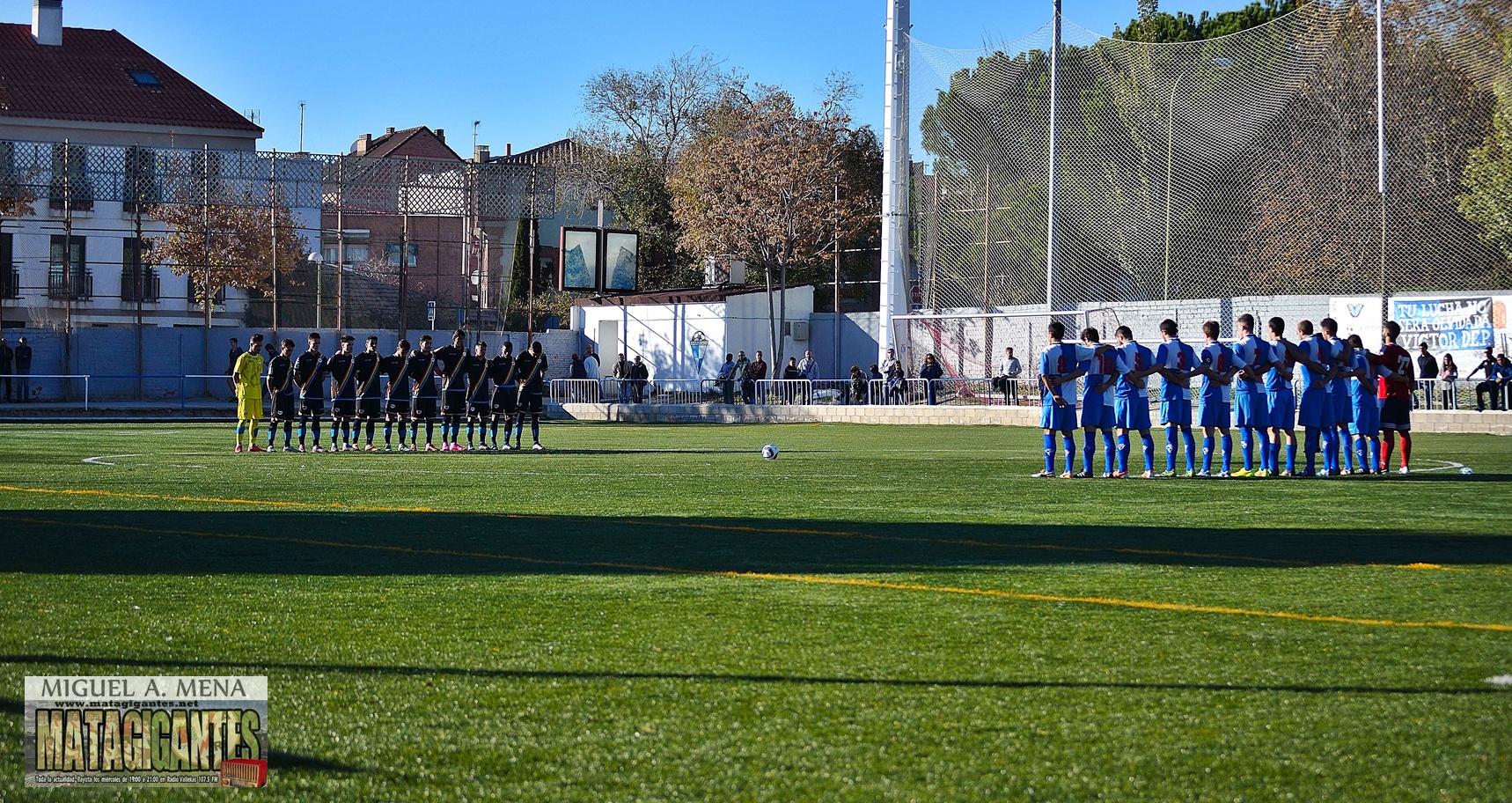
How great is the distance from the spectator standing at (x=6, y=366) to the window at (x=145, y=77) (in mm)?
27395

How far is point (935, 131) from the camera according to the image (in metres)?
37.4

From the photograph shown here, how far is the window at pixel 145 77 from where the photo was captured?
2484 inches

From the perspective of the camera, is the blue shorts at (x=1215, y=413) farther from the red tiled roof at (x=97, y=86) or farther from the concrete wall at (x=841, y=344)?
the red tiled roof at (x=97, y=86)

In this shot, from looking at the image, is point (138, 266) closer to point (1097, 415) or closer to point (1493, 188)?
point (1097, 415)

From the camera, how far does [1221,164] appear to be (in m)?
30.7

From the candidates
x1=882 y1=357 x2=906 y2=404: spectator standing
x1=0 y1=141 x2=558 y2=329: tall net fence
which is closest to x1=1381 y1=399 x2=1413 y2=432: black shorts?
x1=882 y1=357 x2=906 y2=404: spectator standing

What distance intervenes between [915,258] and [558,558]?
31.3 meters

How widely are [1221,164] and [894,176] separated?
882cm

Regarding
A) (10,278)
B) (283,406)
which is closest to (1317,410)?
(283,406)

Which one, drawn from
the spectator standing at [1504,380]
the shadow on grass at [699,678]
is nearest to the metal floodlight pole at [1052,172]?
the spectator standing at [1504,380]

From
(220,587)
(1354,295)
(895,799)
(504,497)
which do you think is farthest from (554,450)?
(895,799)

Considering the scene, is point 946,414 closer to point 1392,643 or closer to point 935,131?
point 935,131

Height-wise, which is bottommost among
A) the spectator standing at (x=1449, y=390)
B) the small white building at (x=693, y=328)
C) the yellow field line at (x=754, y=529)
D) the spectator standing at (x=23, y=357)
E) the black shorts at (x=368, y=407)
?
the yellow field line at (x=754, y=529)

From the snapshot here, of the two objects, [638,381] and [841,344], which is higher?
[841,344]
